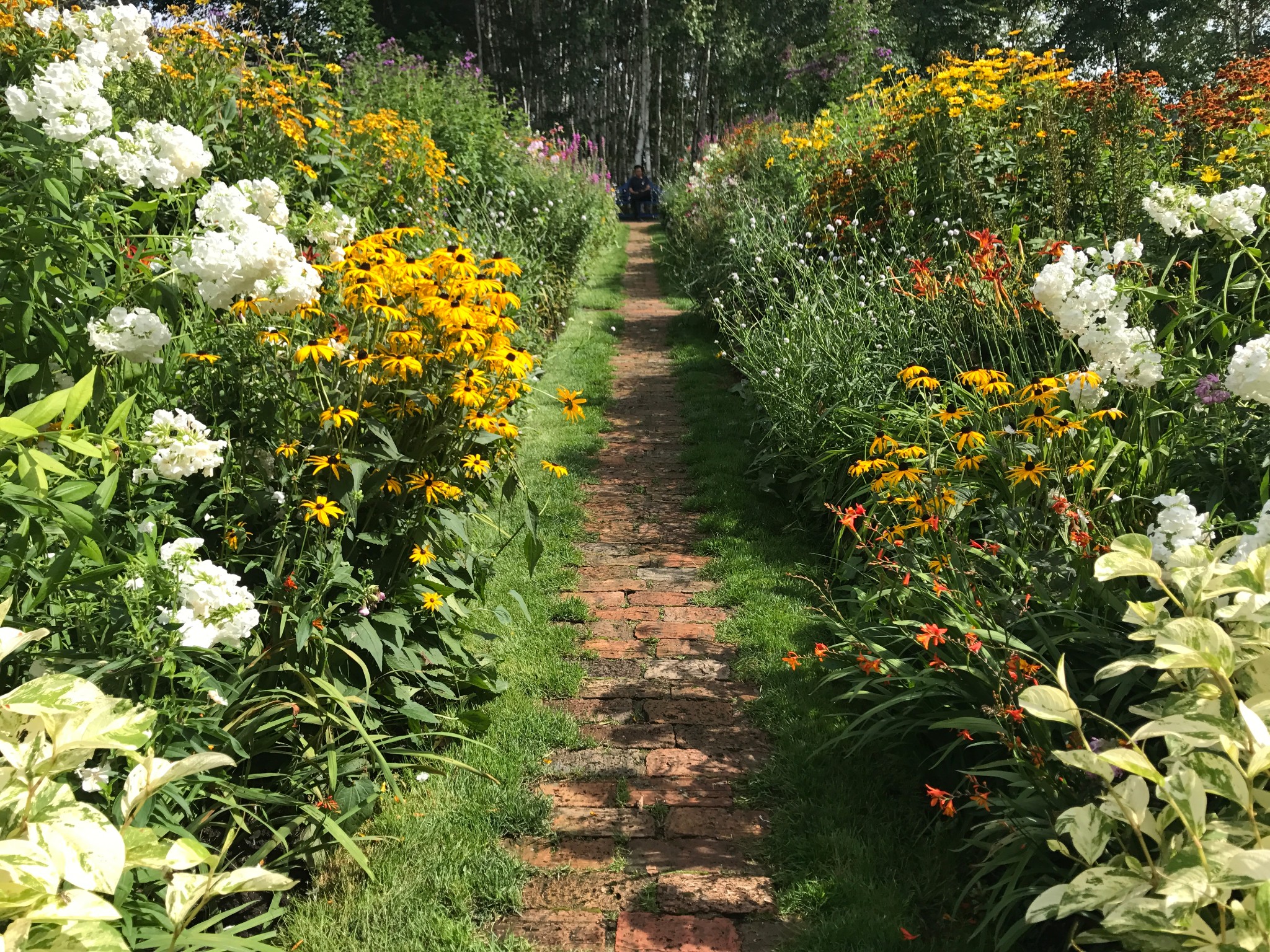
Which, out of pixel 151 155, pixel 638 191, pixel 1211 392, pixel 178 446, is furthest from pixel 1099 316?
pixel 638 191

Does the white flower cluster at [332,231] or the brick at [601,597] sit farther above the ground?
the white flower cluster at [332,231]

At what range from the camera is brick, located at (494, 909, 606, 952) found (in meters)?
2.13

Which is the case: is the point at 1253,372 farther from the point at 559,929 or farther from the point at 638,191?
the point at 638,191

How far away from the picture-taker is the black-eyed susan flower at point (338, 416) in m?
2.36

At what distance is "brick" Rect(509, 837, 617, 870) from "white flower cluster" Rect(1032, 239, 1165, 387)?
6.43 feet

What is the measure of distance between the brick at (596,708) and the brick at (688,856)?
0.60 meters

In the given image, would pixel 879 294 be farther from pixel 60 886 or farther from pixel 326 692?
pixel 60 886

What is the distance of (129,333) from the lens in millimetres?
2090

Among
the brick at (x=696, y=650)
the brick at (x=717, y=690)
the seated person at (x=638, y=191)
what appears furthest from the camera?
the seated person at (x=638, y=191)

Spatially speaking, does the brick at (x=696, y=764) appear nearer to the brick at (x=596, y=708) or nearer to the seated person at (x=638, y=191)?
the brick at (x=596, y=708)

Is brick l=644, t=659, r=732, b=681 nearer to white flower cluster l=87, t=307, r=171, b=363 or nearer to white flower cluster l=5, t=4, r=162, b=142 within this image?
white flower cluster l=87, t=307, r=171, b=363

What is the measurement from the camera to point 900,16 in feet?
78.3

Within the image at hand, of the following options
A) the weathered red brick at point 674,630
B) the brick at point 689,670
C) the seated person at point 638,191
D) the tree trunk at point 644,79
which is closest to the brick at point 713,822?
the brick at point 689,670

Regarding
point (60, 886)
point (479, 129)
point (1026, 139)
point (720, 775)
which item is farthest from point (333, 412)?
point (479, 129)
